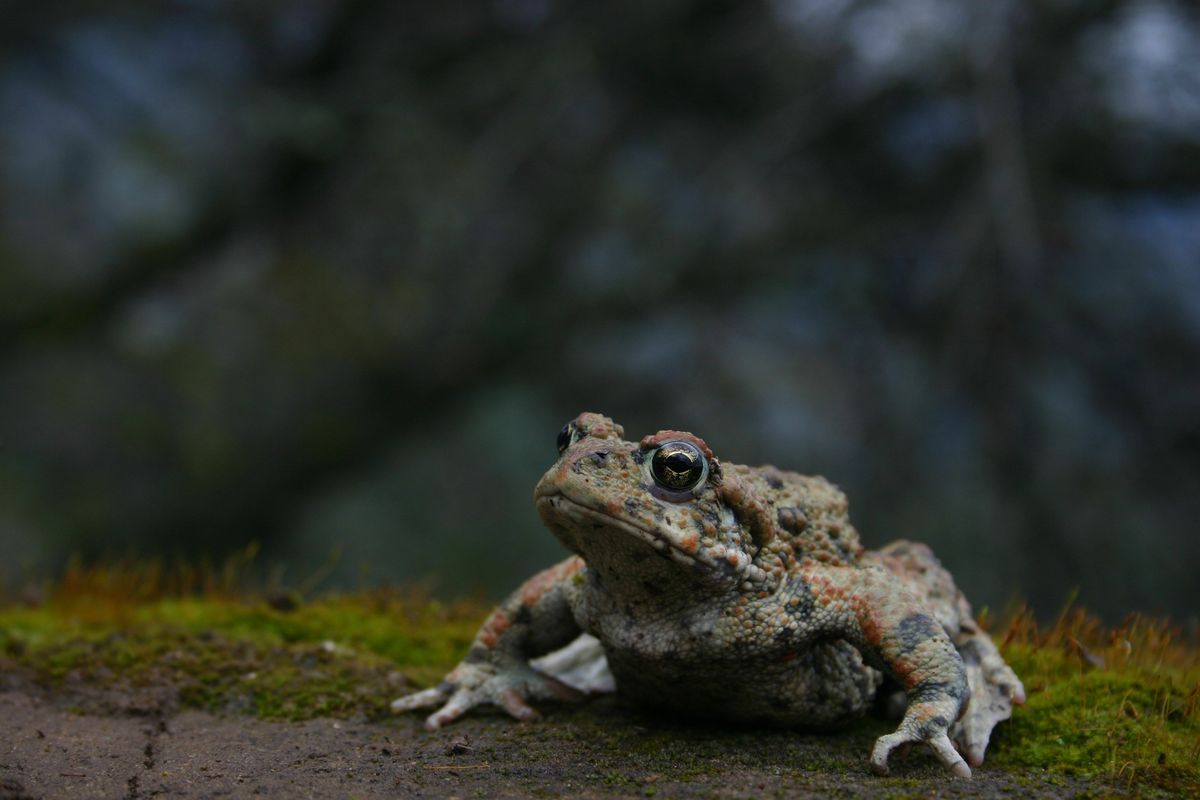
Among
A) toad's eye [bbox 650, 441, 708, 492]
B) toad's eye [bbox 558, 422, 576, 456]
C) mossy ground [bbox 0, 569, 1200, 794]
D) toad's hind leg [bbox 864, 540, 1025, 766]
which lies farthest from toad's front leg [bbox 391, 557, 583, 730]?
toad's hind leg [bbox 864, 540, 1025, 766]

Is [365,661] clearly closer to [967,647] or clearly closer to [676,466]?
[676,466]

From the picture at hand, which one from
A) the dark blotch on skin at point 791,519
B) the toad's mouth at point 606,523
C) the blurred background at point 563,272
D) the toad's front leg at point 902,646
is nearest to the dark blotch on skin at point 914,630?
the toad's front leg at point 902,646

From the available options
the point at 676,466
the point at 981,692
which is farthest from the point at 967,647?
the point at 676,466

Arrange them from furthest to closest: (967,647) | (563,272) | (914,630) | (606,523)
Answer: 1. (563,272)
2. (967,647)
3. (914,630)
4. (606,523)

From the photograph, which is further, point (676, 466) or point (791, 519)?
point (791, 519)

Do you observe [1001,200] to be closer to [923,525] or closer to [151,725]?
[923,525]

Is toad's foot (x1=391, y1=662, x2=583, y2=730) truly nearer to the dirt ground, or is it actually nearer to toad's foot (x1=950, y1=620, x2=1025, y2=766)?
the dirt ground

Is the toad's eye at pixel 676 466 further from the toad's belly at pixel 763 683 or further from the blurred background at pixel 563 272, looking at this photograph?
the blurred background at pixel 563 272
